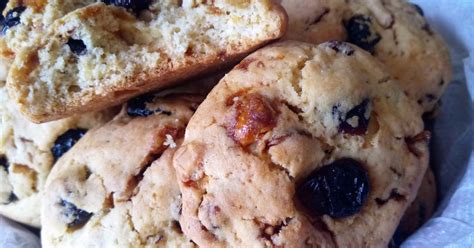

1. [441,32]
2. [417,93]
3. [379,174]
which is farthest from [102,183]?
[441,32]

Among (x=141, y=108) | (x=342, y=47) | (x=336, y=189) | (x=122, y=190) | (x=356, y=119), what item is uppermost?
(x=342, y=47)

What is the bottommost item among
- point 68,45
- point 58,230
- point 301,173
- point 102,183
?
point 58,230

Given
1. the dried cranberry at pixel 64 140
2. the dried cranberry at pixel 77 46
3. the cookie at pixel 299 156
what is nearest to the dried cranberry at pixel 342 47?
the cookie at pixel 299 156

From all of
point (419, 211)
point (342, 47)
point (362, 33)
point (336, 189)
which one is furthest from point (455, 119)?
point (336, 189)

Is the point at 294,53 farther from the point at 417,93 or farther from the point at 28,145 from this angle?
the point at 28,145

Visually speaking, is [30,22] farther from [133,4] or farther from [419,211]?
[419,211]

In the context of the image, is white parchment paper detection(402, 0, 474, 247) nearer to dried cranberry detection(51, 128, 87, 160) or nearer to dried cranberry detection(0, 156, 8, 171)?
dried cranberry detection(51, 128, 87, 160)
